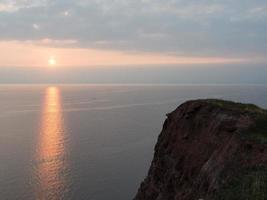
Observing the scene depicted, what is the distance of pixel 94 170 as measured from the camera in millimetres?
90062

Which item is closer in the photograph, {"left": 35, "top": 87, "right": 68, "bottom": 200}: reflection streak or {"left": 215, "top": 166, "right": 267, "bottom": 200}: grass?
{"left": 215, "top": 166, "right": 267, "bottom": 200}: grass

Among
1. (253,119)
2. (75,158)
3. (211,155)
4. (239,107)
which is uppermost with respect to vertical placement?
(239,107)

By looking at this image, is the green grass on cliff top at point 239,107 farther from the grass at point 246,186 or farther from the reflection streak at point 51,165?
the reflection streak at point 51,165

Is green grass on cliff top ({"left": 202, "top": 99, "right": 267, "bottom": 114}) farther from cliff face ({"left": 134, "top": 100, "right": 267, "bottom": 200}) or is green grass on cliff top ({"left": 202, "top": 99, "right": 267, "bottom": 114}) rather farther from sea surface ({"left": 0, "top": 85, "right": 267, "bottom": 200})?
sea surface ({"left": 0, "top": 85, "right": 267, "bottom": 200})

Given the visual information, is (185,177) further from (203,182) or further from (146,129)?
(146,129)

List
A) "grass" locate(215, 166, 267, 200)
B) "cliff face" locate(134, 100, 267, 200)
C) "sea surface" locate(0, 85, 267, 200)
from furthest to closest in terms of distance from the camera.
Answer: "sea surface" locate(0, 85, 267, 200), "cliff face" locate(134, 100, 267, 200), "grass" locate(215, 166, 267, 200)

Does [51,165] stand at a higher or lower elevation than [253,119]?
lower

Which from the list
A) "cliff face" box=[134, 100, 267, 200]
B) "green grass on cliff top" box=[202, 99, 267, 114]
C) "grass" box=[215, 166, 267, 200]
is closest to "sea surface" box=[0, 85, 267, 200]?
"cliff face" box=[134, 100, 267, 200]

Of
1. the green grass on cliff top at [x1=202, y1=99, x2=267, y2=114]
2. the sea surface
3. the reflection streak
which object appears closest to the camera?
the green grass on cliff top at [x1=202, y1=99, x2=267, y2=114]

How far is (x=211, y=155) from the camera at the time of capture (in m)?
37.2

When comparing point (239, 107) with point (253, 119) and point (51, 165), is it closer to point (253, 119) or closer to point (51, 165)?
point (253, 119)

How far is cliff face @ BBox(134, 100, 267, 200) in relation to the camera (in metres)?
25.6

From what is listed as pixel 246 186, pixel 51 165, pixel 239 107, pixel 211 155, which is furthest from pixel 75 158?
pixel 246 186

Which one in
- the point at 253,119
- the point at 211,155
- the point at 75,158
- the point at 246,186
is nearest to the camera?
the point at 246,186
